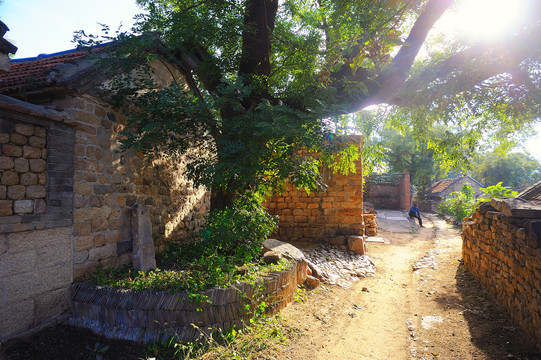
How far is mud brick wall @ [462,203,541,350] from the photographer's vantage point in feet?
10.8

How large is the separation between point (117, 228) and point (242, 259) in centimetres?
207

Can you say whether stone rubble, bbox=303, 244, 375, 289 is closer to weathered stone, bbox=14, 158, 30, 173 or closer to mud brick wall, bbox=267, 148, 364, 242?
mud brick wall, bbox=267, 148, 364, 242

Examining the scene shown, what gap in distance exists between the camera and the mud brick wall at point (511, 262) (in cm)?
330

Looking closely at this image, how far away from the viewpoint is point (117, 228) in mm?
4734

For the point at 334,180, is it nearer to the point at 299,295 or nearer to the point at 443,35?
the point at 299,295

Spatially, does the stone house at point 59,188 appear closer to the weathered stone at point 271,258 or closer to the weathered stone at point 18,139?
the weathered stone at point 18,139

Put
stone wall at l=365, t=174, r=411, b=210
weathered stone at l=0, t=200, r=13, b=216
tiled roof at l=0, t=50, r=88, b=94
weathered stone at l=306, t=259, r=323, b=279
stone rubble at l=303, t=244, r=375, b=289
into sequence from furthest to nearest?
stone wall at l=365, t=174, r=411, b=210 < stone rubble at l=303, t=244, r=375, b=289 < weathered stone at l=306, t=259, r=323, b=279 < tiled roof at l=0, t=50, r=88, b=94 < weathered stone at l=0, t=200, r=13, b=216

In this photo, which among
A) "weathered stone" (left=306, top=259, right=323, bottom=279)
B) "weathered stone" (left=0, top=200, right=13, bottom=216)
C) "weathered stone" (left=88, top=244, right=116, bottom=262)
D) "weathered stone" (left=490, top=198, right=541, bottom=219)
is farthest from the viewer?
"weathered stone" (left=306, top=259, right=323, bottom=279)

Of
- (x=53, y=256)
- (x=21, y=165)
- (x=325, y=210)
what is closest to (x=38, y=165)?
(x=21, y=165)

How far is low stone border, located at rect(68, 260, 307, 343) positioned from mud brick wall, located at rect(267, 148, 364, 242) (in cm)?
470

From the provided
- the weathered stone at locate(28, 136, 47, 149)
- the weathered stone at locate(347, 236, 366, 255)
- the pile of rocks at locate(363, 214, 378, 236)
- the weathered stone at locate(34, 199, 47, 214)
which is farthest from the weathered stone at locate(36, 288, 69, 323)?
the pile of rocks at locate(363, 214, 378, 236)

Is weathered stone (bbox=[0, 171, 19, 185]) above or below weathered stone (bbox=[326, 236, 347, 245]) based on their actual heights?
above

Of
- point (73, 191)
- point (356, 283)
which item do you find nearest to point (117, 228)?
point (73, 191)

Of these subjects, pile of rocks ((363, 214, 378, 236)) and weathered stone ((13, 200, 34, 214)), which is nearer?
weathered stone ((13, 200, 34, 214))
